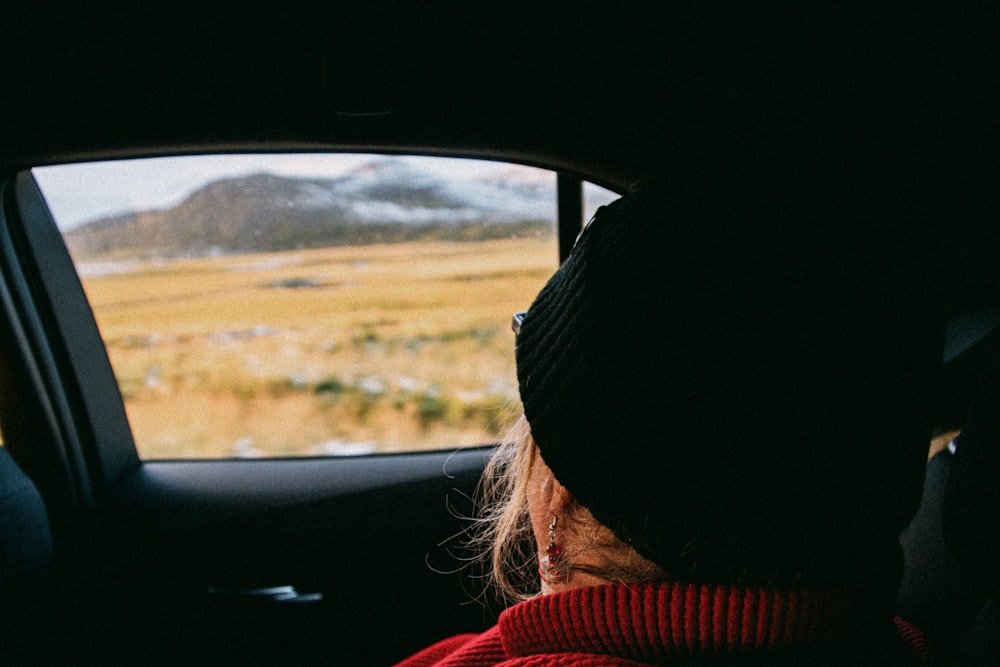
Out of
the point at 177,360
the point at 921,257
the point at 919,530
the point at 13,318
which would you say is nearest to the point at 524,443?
the point at 921,257

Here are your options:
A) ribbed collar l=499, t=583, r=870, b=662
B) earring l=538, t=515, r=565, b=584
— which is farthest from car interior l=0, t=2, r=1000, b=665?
earring l=538, t=515, r=565, b=584

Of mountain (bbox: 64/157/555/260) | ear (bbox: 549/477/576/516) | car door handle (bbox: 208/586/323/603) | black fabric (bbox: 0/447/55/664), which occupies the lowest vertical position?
car door handle (bbox: 208/586/323/603)

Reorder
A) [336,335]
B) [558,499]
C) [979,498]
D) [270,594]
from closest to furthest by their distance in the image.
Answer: [558,499] < [979,498] < [270,594] < [336,335]

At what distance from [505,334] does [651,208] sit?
1.61 m

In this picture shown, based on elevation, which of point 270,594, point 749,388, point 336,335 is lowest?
point 270,594

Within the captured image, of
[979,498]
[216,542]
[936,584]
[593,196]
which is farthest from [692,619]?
[216,542]

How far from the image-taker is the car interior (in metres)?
Answer: 1.83

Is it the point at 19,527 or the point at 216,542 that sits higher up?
the point at 19,527

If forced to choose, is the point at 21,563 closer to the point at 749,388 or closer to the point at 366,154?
the point at 366,154

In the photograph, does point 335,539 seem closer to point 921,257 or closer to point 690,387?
point 690,387

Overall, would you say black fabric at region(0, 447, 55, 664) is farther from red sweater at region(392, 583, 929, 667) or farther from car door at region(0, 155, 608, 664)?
red sweater at region(392, 583, 929, 667)

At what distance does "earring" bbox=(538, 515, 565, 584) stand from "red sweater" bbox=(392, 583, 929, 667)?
0.22ft

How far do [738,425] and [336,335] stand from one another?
187 centimetres

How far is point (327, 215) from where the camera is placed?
7.75ft
